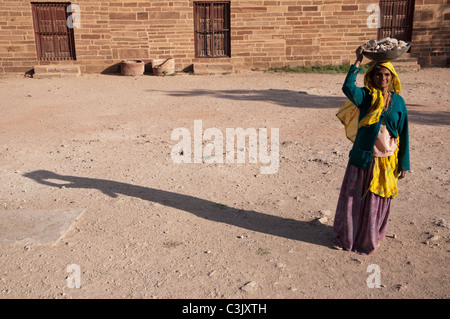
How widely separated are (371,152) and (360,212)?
0.53 metres

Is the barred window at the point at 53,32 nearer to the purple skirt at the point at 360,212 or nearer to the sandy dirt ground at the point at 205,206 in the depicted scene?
the sandy dirt ground at the point at 205,206

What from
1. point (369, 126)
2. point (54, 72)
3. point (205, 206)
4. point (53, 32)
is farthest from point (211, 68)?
point (369, 126)

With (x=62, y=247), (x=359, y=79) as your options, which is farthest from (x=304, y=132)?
(x=359, y=79)

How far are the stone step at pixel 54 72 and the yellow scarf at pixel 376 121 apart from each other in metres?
11.7

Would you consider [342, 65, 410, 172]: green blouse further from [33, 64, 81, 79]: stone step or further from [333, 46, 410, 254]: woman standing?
[33, 64, 81, 79]: stone step

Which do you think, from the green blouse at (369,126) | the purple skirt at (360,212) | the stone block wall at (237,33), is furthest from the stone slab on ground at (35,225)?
the stone block wall at (237,33)

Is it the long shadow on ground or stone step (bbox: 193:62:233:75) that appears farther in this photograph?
stone step (bbox: 193:62:233:75)

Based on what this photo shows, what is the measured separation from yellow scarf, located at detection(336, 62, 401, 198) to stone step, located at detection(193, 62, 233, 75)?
35.7 ft

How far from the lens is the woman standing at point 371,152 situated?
366cm

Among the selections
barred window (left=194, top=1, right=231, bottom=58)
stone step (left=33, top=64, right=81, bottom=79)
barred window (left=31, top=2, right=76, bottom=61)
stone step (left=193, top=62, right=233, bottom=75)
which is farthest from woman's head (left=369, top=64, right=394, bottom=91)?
barred window (left=31, top=2, right=76, bottom=61)

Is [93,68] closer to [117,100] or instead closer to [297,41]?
[117,100]

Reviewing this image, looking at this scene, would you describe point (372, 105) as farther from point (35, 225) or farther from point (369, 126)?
point (35, 225)

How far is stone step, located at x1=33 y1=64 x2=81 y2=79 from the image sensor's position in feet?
45.5

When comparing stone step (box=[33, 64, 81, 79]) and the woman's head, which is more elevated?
the woman's head
